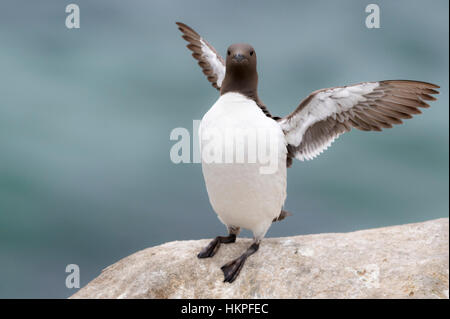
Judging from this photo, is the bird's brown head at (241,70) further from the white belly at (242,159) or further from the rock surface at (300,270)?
the rock surface at (300,270)

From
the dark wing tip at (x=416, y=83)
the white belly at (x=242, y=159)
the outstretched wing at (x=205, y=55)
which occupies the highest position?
the outstretched wing at (x=205, y=55)

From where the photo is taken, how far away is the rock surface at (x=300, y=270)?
4996 millimetres

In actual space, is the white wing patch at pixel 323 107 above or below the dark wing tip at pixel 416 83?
below

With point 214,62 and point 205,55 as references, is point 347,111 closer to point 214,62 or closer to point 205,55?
point 214,62

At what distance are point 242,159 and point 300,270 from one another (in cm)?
138

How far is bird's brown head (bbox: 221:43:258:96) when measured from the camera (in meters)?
5.15

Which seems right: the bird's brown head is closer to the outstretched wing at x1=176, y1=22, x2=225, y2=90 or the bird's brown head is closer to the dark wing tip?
the dark wing tip

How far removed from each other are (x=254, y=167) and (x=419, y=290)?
202 cm

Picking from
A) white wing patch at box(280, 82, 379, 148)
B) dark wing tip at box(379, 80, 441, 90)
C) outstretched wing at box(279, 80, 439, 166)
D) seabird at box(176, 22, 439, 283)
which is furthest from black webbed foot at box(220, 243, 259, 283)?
dark wing tip at box(379, 80, 441, 90)

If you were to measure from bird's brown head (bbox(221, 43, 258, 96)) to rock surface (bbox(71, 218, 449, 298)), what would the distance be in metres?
1.87

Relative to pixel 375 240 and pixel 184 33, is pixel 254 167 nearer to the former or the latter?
pixel 375 240

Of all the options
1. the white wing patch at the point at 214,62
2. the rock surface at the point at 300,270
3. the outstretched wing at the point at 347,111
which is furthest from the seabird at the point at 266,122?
the white wing patch at the point at 214,62

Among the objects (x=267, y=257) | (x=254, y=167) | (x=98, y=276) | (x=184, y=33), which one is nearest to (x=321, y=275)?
(x=267, y=257)

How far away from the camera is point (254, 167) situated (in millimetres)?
5086
